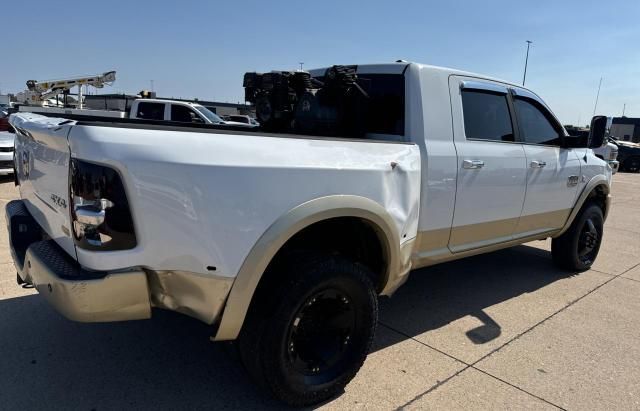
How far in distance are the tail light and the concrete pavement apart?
1.04 meters

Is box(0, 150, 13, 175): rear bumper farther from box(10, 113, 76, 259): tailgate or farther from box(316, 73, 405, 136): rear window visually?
box(316, 73, 405, 136): rear window

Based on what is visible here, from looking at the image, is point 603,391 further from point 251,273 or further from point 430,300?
point 251,273

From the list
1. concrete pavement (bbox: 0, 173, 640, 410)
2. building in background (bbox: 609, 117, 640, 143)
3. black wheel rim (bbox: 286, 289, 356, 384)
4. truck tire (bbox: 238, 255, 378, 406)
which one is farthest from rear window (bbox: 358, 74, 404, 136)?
building in background (bbox: 609, 117, 640, 143)

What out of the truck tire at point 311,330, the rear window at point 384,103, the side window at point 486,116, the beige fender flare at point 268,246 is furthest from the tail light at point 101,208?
the side window at point 486,116

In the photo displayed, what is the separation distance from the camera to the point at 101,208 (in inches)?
77.2

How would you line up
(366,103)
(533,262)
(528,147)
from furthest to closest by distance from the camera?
(533,262), (528,147), (366,103)

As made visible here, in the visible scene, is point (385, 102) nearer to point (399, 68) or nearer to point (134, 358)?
point (399, 68)

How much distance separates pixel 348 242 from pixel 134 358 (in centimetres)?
154

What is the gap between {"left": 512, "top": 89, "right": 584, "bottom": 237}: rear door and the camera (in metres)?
4.02

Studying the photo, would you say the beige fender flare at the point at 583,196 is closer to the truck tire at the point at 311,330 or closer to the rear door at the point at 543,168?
the rear door at the point at 543,168

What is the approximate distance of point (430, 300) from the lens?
13.8ft

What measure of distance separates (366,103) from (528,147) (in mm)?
1560

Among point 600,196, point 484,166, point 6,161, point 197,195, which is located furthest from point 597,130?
point 6,161

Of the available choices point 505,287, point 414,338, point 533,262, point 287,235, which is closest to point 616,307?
point 505,287
